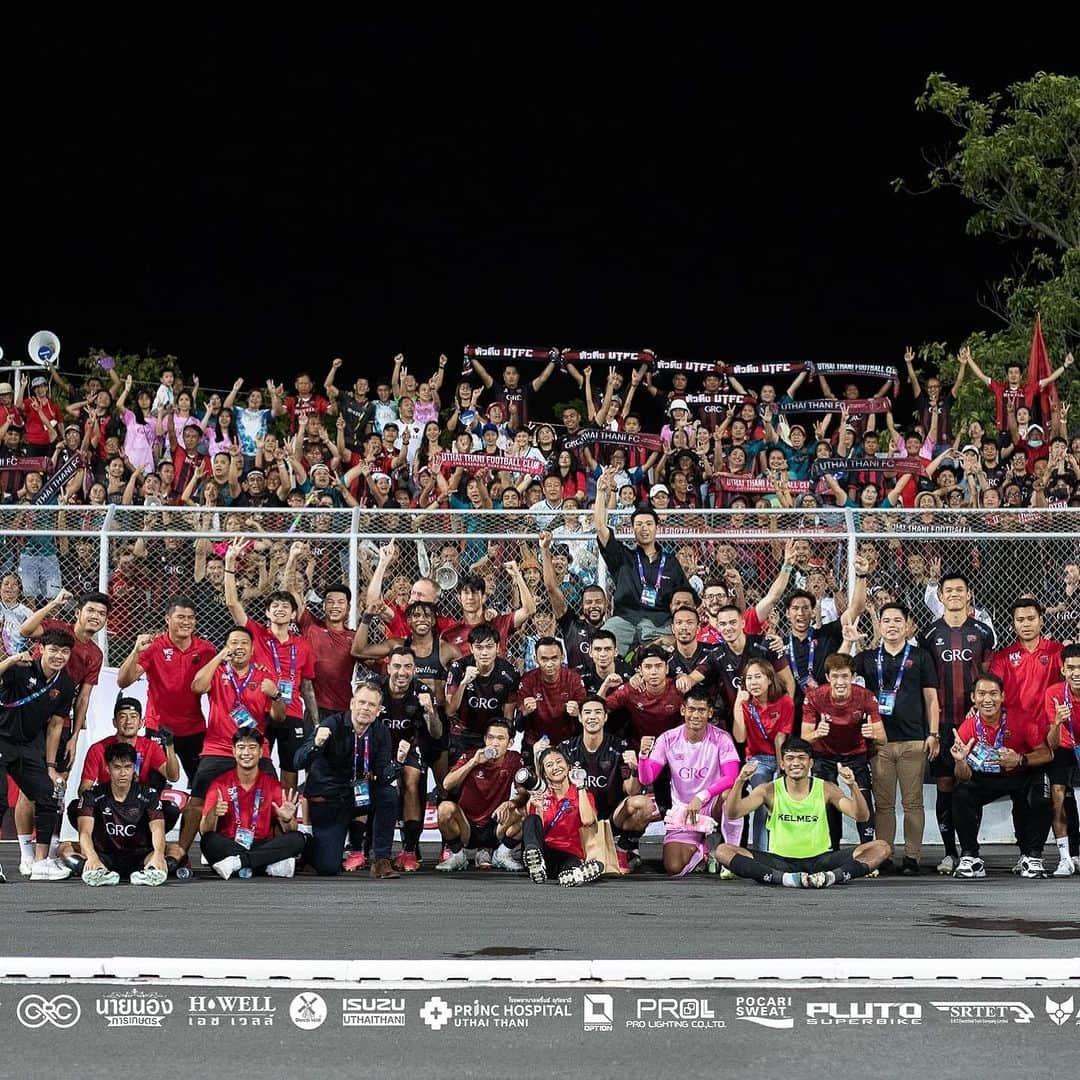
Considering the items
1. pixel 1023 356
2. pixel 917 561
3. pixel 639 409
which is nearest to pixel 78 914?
pixel 917 561

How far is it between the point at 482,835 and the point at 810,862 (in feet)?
8.74

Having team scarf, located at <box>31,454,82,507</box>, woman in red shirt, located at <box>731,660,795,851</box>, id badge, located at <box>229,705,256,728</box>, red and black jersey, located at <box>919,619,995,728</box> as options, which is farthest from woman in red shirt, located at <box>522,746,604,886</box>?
team scarf, located at <box>31,454,82,507</box>

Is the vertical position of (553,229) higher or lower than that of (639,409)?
higher

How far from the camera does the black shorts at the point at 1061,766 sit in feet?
40.4

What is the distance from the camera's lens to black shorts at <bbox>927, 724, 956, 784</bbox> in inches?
491

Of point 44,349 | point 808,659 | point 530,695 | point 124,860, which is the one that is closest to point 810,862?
point 808,659

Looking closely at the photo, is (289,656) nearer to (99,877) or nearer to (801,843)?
(99,877)

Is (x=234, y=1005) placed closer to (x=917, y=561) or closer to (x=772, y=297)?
(x=917, y=561)

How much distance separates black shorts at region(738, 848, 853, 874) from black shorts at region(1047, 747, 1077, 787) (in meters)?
1.98

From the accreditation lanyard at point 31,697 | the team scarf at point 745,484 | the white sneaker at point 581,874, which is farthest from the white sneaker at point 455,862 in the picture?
the team scarf at point 745,484

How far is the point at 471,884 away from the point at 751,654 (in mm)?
3012

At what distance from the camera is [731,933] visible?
29.1 feet

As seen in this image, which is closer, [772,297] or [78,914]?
[78,914]

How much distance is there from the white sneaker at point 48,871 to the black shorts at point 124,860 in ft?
1.18
